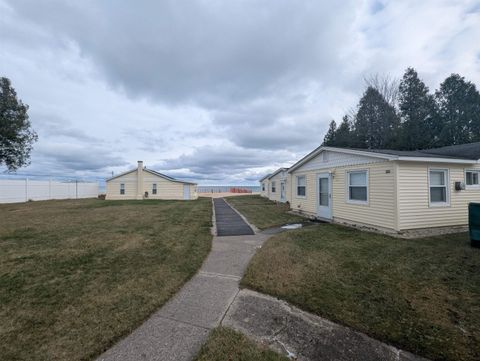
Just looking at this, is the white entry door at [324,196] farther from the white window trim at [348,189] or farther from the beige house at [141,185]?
the beige house at [141,185]

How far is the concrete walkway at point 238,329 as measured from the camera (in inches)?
91.4

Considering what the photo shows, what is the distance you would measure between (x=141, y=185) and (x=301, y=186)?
70.6 feet

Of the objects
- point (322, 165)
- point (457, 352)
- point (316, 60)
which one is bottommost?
point (457, 352)

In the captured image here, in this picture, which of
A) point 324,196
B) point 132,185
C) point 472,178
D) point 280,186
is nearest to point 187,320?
point 324,196

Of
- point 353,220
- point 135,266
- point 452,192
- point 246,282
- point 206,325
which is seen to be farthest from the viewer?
point 353,220

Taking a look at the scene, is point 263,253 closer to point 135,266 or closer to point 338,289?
point 338,289

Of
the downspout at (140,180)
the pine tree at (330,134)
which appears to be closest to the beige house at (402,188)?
the pine tree at (330,134)

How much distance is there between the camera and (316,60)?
1217 centimetres

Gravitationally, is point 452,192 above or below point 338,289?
above

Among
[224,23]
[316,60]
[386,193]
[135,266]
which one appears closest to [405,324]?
[135,266]

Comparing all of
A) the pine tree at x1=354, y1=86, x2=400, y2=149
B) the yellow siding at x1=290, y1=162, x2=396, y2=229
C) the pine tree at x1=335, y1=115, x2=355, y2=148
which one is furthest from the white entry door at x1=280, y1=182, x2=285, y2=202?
the pine tree at x1=354, y1=86, x2=400, y2=149

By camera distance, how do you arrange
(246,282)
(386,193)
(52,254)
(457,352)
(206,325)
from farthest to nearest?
(386,193)
(52,254)
(246,282)
(206,325)
(457,352)

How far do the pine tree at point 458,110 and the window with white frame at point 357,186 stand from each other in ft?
78.3

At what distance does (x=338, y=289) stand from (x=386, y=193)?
5.39 meters
